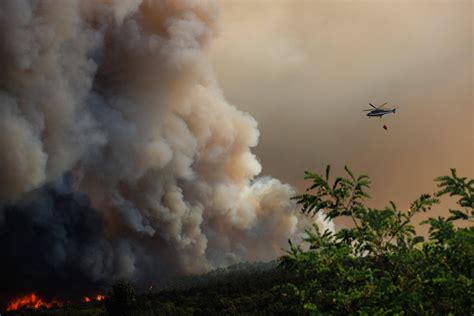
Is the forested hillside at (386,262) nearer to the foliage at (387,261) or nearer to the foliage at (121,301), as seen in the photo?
the foliage at (387,261)

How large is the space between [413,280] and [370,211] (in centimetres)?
167

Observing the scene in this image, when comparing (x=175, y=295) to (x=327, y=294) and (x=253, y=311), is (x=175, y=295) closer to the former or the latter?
(x=253, y=311)

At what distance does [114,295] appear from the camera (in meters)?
116

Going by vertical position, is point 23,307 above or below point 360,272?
above

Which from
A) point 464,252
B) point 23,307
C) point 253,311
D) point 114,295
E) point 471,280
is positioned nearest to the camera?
point 471,280

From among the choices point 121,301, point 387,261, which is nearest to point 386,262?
point 387,261

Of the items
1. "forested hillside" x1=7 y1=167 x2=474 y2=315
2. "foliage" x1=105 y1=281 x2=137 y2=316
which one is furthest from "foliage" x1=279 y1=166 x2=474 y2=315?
"foliage" x1=105 y1=281 x2=137 y2=316

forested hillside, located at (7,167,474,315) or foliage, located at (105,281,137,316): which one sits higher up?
foliage, located at (105,281,137,316)

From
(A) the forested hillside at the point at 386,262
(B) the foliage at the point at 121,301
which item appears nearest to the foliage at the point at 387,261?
(A) the forested hillside at the point at 386,262

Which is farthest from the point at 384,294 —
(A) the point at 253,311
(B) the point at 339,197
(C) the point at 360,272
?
(A) the point at 253,311

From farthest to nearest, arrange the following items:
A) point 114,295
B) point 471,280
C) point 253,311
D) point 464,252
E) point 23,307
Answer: point 23,307 → point 114,295 → point 253,311 → point 464,252 → point 471,280

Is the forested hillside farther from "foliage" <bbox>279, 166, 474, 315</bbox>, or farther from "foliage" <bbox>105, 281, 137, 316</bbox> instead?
"foliage" <bbox>105, 281, 137, 316</bbox>

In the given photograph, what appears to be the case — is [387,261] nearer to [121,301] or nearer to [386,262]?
[386,262]

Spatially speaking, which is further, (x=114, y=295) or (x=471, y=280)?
(x=114, y=295)
